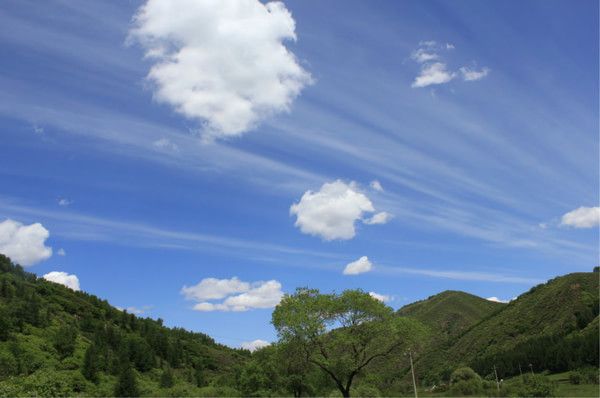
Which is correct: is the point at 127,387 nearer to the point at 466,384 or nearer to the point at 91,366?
the point at 91,366

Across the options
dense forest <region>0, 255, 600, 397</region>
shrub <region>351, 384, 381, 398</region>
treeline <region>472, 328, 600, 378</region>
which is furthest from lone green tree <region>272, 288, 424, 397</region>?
treeline <region>472, 328, 600, 378</region>

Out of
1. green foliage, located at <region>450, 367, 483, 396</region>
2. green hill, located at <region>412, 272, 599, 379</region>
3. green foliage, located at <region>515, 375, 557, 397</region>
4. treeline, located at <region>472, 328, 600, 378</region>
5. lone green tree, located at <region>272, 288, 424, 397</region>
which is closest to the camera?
lone green tree, located at <region>272, 288, 424, 397</region>

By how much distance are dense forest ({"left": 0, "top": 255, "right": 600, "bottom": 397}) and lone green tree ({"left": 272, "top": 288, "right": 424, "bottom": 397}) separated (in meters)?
0.12

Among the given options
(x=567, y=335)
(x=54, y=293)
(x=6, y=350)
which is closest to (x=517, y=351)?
(x=567, y=335)

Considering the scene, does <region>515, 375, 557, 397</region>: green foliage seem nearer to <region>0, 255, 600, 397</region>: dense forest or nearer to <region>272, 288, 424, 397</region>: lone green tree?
<region>0, 255, 600, 397</region>: dense forest

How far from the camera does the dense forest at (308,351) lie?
52.9 meters

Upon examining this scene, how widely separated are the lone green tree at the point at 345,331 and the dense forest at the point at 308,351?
0.12 metres

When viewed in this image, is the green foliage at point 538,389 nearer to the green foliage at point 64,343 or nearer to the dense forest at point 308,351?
the dense forest at point 308,351

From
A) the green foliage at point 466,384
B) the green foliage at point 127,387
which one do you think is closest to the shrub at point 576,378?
the green foliage at point 466,384

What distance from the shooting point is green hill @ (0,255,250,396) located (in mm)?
84688

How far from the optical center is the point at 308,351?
53.0m

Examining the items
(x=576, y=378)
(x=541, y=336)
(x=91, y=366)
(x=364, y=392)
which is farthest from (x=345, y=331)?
(x=541, y=336)

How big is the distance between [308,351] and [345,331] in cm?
454

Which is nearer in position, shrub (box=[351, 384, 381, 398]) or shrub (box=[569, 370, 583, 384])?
shrub (box=[351, 384, 381, 398])
